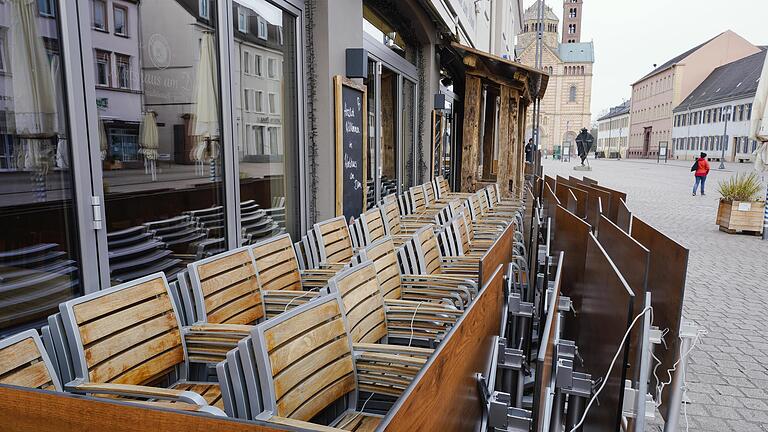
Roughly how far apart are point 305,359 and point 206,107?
8.99 feet

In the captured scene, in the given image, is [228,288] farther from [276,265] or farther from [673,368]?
[673,368]

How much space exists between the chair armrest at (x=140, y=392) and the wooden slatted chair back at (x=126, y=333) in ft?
0.31

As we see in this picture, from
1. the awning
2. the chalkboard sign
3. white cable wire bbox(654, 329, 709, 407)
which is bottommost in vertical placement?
white cable wire bbox(654, 329, 709, 407)

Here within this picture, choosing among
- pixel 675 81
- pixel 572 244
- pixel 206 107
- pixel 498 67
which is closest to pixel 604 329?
pixel 572 244

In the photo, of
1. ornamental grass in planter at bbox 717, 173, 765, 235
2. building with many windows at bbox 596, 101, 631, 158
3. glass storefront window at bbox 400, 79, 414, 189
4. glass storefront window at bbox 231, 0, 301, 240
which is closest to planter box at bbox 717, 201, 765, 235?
ornamental grass in planter at bbox 717, 173, 765, 235

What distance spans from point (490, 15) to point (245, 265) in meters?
21.6

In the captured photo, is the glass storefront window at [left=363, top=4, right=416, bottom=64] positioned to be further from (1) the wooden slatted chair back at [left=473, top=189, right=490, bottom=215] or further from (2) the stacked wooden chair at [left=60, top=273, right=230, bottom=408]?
(2) the stacked wooden chair at [left=60, top=273, right=230, bottom=408]

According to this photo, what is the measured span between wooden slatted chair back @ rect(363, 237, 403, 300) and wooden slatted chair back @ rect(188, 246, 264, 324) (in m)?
0.65

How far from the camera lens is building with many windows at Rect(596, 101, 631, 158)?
289 feet

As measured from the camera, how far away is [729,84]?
53938mm

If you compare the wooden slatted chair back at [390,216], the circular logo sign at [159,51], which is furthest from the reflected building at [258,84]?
the wooden slatted chair back at [390,216]

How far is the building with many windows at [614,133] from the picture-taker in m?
87.9

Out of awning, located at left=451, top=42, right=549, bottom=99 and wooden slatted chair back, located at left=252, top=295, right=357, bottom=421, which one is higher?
awning, located at left=451, top=42, right=549, bottom=99

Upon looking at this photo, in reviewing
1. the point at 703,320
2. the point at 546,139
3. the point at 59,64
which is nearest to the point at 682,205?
the point at 703,320
